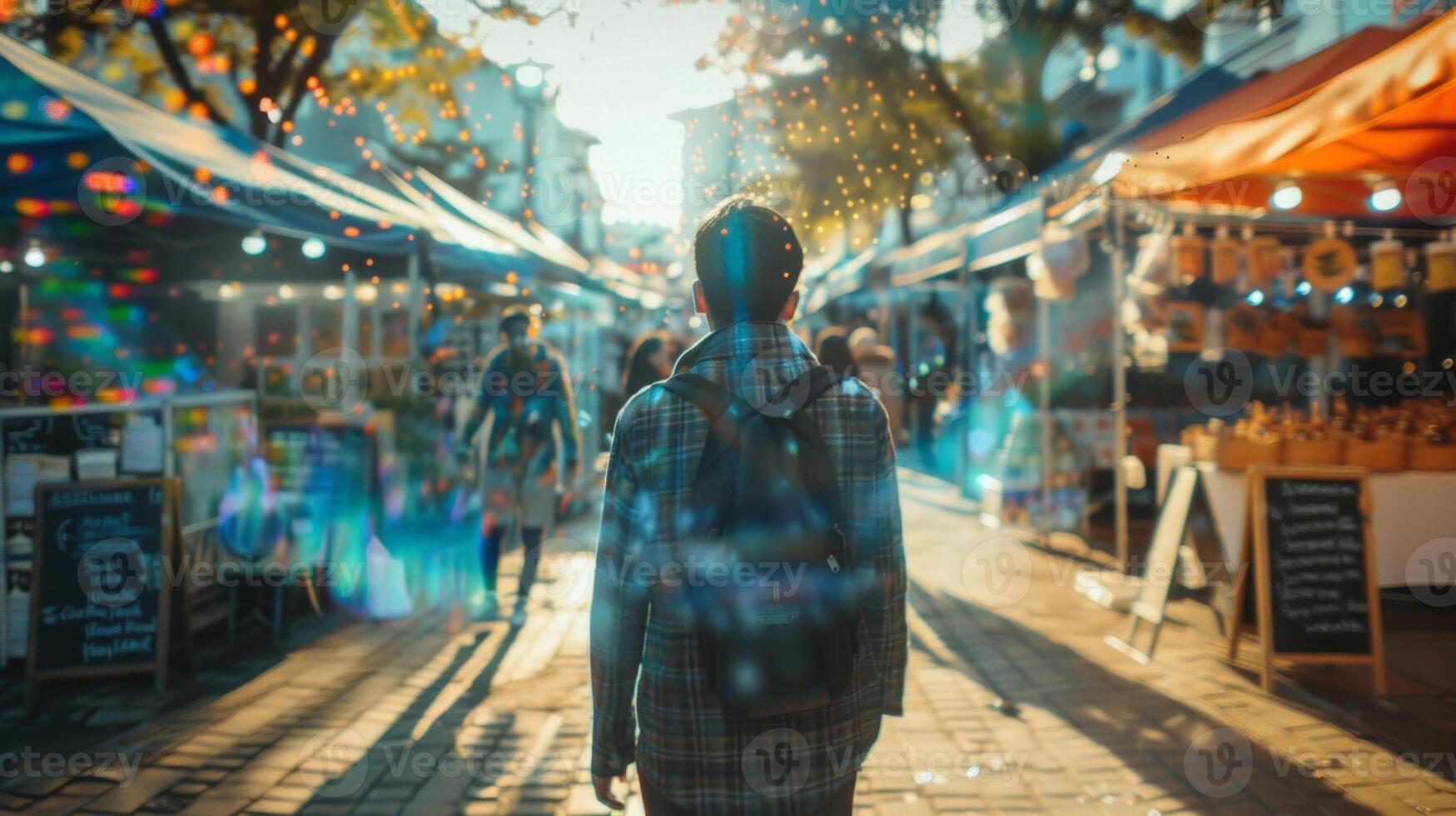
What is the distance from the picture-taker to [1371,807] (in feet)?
11.5

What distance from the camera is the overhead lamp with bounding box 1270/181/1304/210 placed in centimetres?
668

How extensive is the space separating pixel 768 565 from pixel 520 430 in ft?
17.4

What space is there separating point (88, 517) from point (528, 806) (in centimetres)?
306

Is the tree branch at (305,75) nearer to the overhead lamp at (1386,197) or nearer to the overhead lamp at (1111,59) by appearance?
the overhead lamp at (1386,197)

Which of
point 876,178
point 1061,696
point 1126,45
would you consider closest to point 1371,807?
point 1061,696

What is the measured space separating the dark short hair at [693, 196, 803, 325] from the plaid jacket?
1.6 inches

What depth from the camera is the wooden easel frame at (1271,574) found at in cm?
480

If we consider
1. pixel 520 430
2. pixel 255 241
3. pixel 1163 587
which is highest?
pixel 255 241

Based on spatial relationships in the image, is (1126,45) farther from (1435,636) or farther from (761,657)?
(761,657)

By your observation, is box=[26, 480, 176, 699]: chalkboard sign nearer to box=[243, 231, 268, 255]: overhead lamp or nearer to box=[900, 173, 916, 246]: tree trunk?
box=[243, 231, 268, 255]: overhead lamp

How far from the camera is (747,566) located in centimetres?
161

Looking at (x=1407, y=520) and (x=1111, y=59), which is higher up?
(x=1111, y=59)

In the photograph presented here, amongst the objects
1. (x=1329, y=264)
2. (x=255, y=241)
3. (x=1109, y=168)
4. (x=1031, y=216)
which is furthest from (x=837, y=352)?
(x=255, y=241)

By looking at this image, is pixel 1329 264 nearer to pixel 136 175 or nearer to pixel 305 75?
pixel 136 175
